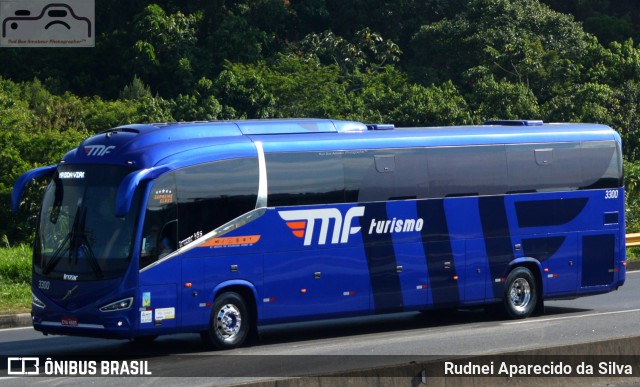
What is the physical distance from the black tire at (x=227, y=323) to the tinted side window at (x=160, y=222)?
1119 mm

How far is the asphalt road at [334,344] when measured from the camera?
12906mm

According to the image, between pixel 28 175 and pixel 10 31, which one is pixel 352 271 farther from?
pixel 10 31

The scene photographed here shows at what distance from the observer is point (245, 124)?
53.0 ft

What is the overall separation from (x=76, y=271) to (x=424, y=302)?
5.48 m

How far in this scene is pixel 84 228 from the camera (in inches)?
572

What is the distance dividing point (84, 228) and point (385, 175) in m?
4.63

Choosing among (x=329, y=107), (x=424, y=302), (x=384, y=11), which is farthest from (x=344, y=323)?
(x=384, y=11)

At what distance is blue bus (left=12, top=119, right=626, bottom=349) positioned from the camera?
1444cm

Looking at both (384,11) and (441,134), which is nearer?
(441,134)

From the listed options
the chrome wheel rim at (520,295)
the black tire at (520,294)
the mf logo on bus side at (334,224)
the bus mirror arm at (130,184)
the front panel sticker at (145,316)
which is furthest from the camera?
the chrome wheel rim at (520,295)

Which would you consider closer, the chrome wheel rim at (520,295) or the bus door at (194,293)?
the bus door at (194,293)

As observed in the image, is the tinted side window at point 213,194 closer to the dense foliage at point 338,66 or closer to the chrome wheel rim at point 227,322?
the chrome wheel rim at point 227,322

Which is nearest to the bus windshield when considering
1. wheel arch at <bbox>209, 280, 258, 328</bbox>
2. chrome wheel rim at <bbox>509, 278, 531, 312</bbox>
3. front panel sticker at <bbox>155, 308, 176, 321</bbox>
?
front panel sticker at <bbox>155, 308, 176, 321</bbox>

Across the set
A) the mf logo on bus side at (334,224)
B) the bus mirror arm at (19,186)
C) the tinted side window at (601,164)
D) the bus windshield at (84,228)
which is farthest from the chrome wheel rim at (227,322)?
the tinted side window at (601,164)
